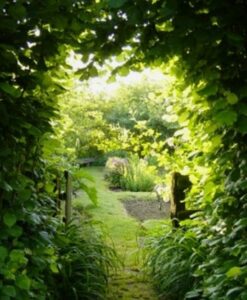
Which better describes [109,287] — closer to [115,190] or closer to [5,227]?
[5,227]

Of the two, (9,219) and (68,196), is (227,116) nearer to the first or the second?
(9,219)

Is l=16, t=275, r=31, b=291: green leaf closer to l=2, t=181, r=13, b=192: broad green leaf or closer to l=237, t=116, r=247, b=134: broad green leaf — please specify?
l=2, t=181, r=13, b=192: broad green leaf

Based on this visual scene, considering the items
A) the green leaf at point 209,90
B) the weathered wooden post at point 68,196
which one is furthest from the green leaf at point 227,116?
the weathered wooden post at point 68,196

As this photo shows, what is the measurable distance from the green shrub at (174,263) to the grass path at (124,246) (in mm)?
138

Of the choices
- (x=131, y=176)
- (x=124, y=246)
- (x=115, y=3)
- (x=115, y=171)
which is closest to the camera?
(x=115, y=3)

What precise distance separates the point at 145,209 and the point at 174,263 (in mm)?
5290

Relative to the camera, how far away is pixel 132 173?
11.8 metres

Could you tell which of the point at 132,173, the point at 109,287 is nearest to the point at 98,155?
the point at 132,173

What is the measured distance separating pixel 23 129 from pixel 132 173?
950 centimetres

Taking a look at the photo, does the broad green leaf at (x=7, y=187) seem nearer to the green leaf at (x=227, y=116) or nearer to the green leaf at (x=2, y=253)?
the green leaf at (x=2, y=253)

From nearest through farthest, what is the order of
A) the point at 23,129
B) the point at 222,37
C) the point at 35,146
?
the point at 222,37
the point at 23,129
the point at 35,146

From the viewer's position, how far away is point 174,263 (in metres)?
3.83

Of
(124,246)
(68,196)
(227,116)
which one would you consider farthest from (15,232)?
(124,246)

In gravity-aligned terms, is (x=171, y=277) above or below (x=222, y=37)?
below
